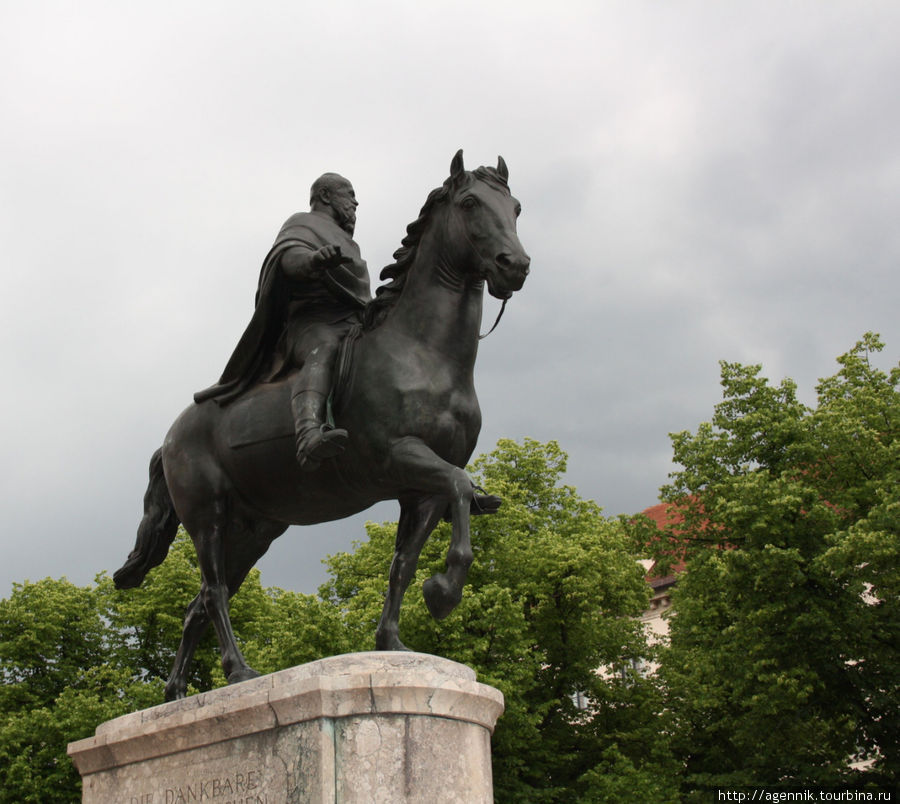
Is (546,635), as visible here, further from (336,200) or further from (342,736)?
(342,736)

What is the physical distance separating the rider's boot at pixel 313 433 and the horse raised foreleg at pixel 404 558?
2.29 ft

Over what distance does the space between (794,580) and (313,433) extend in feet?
56.7

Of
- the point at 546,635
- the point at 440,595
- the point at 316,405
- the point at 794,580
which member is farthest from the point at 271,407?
the point at 546,635

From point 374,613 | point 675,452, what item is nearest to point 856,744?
point 675,452

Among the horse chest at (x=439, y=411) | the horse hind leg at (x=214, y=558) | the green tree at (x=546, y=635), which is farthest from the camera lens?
the green tree at (x=546, y=635)

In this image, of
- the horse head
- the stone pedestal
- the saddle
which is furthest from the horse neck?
the stone pedestal

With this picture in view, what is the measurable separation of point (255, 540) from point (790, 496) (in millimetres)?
16380

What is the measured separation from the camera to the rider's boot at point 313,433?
712cm

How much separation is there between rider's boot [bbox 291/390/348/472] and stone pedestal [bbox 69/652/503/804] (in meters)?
1.31

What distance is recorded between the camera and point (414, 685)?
630 cm

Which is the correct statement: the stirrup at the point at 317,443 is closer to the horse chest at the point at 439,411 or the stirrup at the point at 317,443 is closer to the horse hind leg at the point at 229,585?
the horse chest at the point at 439,411

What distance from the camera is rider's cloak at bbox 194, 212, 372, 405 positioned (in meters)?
8.17

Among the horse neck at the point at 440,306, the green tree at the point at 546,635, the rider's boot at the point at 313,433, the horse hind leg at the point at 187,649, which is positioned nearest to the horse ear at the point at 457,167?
the horse neck at the point at 440,306

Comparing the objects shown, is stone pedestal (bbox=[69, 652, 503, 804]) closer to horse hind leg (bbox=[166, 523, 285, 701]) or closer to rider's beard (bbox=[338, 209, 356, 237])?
horse hind leg (bbox=[166, 523, 285, 701])
